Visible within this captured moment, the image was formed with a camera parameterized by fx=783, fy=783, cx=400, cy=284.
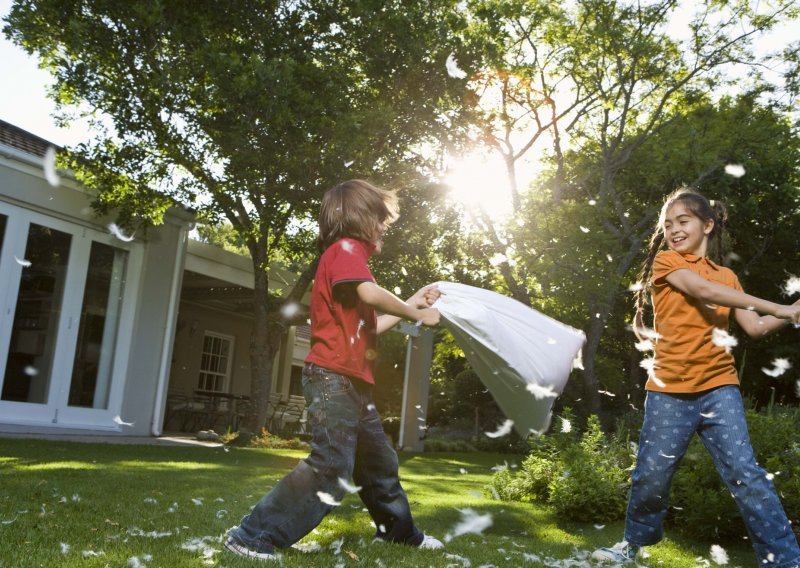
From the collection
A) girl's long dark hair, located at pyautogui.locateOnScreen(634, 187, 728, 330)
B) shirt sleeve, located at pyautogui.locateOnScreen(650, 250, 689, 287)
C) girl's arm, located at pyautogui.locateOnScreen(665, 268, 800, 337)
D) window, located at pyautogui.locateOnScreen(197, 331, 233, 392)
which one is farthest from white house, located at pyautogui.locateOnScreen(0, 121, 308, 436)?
girl's arm, located at pyautogui.locateOnScreen(665, 268, 800, 337)

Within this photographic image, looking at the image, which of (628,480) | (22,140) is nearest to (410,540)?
(628,480)

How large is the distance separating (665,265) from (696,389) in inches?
21.4

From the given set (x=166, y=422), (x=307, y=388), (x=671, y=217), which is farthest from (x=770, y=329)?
(x=166, y=422)

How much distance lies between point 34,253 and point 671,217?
346 inches

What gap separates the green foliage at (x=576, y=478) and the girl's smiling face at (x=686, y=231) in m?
2.48

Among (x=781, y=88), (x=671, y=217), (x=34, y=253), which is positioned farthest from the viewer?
(x=781, y=88)

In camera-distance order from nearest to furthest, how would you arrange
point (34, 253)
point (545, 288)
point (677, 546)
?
1. point (677, 546)
2. point (34, 253)
3. point (545, 288)

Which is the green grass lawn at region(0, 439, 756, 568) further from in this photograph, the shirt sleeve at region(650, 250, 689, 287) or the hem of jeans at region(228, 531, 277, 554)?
the shirt sleeve at region(650, 250, 689, 287)

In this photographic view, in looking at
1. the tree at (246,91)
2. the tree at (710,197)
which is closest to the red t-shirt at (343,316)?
the tree at (246,91)

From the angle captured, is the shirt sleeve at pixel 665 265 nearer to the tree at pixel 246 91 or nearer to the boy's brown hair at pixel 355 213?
the boy's brown hair at pixel 355 213

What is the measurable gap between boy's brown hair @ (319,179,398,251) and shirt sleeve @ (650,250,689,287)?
3.81 feet

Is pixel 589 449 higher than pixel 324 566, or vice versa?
pixel 589 449

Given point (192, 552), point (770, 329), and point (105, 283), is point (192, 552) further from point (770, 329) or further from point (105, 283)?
point (105, 283)

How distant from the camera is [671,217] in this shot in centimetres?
347
